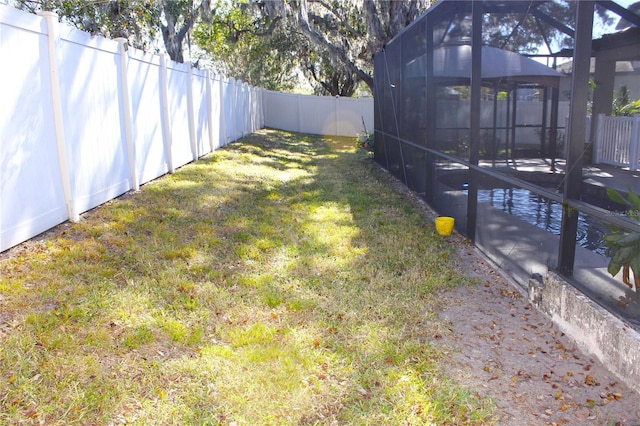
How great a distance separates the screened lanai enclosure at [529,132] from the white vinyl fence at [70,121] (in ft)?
12.6

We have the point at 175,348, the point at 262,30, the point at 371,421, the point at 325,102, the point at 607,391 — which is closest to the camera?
the point at 371,421

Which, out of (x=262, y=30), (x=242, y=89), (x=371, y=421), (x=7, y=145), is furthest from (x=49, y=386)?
(x=262, y=30)

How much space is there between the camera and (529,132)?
3727 millimetres

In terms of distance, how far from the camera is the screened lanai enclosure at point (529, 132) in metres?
2.80

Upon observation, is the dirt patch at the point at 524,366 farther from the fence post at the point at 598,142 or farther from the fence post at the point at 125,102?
the fence post at the point at 125,102

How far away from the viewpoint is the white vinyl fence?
3.94 m

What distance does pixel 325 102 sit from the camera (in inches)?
837


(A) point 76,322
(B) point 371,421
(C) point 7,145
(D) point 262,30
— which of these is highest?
(D) point 262,30

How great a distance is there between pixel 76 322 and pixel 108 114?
135 inches

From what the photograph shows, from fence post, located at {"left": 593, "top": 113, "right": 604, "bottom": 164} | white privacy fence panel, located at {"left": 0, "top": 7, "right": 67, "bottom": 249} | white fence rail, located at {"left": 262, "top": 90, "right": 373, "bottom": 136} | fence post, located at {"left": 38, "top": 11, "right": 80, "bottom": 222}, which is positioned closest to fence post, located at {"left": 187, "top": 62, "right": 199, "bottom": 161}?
fence post, located at {"left": 38, "top": 11, "right": 80, "bottom": 222}

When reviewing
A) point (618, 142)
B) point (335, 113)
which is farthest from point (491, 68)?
point (335, 113)

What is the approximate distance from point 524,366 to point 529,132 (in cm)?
173

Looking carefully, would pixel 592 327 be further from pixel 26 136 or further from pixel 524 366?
pixel 26 136

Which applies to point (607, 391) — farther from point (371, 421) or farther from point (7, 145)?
point (7, 145)
